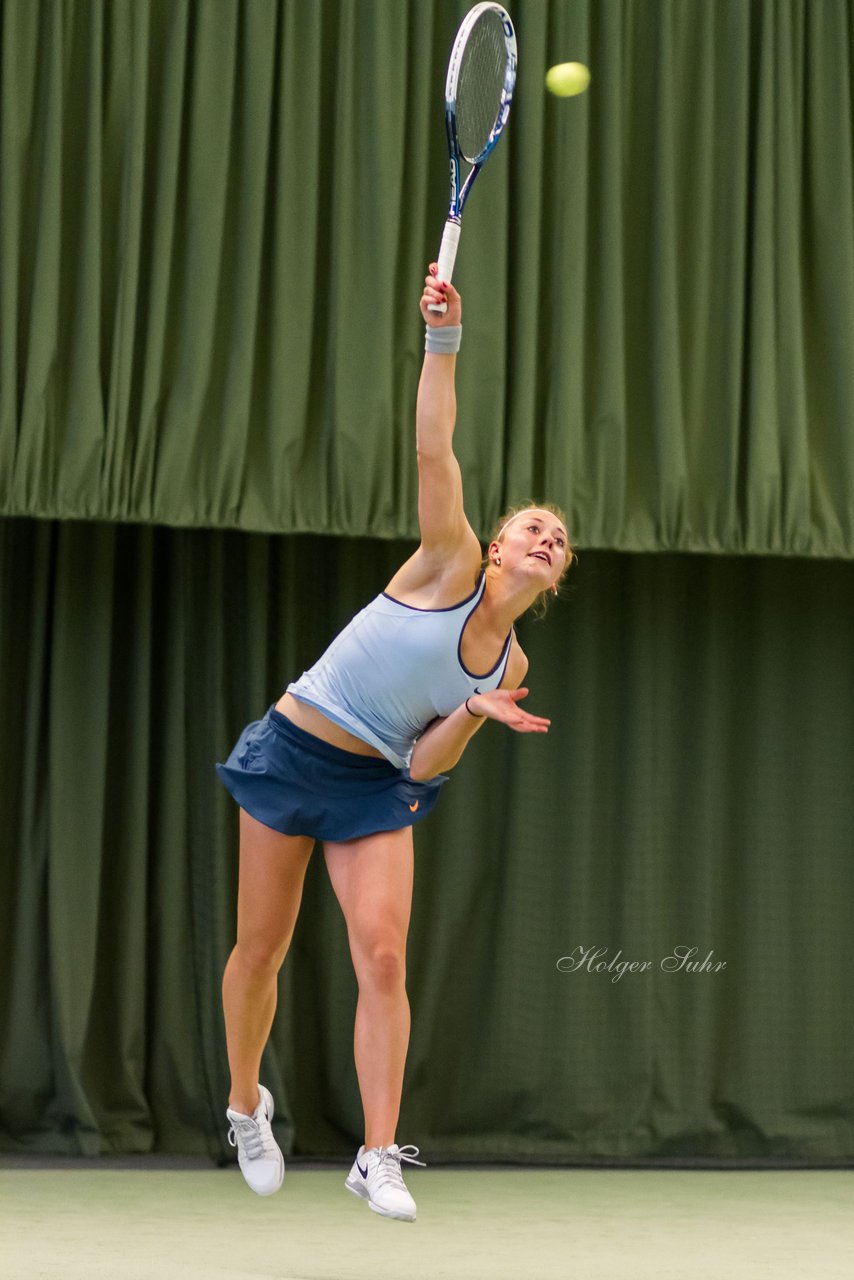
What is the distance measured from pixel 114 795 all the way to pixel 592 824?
54.5 inches

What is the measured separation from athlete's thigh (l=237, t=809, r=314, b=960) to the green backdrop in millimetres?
1286

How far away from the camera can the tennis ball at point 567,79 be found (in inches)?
171

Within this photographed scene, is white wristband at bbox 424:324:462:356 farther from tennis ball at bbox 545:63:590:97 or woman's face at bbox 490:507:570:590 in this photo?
tennis ball at bbox 545:63:590:97

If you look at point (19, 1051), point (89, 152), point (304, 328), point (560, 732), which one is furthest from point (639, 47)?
point (19, 1051)

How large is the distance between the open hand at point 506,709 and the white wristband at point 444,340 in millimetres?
590

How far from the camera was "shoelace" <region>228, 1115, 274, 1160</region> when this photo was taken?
317cm

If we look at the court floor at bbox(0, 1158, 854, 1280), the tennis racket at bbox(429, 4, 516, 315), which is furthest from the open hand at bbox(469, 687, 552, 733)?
the court floor at bbox(0, 1158, 854, 1280)

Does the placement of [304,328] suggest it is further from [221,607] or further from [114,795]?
[114,795]

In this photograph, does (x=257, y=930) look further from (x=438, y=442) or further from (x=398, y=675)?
(x=438, y=442)

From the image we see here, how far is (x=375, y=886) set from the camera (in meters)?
2.95

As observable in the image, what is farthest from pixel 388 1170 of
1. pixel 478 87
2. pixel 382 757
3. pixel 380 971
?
pixel 478 87

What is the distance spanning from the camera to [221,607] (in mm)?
4586

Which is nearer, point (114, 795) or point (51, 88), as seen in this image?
point (51, 88)

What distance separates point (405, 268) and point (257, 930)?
6.56ft
